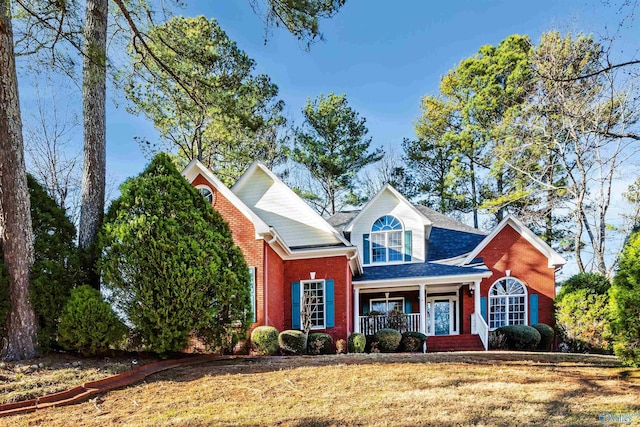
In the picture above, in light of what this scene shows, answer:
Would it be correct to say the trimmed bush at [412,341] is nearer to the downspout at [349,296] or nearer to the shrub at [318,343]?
the downspout at [349,296]

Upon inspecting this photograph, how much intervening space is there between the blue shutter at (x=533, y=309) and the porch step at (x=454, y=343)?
216cm

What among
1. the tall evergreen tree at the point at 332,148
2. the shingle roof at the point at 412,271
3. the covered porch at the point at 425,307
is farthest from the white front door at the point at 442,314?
the tall evergreen tree at the point at 332,148

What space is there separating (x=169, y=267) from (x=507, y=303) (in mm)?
11987

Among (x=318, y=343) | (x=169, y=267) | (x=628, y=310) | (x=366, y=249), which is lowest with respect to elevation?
(x=318, y=343)

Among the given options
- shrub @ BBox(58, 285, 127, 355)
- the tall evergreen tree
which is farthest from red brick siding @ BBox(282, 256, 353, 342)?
the tall evergreen tree

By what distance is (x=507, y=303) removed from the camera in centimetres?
1563

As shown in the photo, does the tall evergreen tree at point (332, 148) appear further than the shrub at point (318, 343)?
Yes

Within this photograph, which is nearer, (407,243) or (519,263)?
(519,263)

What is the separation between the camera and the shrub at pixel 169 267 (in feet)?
24.5

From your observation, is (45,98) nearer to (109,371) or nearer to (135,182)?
(135,182)

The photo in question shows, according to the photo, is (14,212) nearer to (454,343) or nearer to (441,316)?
(454,343)

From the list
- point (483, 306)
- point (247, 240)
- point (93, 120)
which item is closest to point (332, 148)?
point (483, 306)

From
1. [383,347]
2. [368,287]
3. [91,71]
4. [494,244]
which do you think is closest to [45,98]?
[91,71]

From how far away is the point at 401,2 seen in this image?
617 inches
